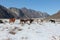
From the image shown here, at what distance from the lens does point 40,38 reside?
1027cm

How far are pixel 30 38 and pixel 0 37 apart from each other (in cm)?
160

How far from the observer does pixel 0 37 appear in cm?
996

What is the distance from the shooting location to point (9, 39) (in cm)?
966

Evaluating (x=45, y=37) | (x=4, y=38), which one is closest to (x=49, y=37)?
(x=45, y=37)

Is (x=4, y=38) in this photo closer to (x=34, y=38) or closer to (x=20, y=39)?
(x=20, y=39)

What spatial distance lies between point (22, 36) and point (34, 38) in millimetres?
697

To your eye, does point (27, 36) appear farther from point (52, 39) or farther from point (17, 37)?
point (52, 39)

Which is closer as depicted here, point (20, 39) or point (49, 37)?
point (20, 39)

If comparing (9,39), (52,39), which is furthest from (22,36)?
(52,39)

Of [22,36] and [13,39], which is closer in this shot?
[13,39]

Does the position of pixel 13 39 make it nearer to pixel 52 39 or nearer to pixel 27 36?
pixel 27 36

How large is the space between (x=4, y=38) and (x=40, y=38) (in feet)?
6.50

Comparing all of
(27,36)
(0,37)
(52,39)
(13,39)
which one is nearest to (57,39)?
(52,39)

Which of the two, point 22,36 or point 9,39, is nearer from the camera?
point 9,39
